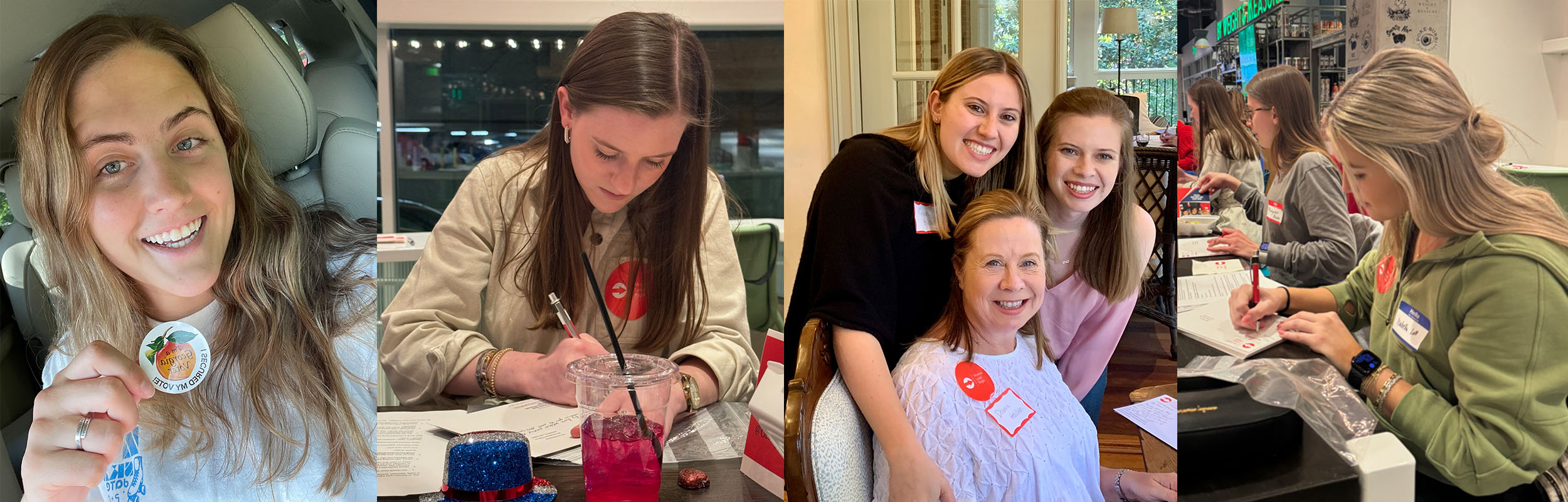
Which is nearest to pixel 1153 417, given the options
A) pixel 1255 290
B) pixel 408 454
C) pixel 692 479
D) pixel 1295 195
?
pixel 1255 290

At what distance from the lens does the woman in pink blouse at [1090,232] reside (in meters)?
1.96

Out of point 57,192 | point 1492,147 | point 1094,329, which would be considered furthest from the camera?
point 1094,329

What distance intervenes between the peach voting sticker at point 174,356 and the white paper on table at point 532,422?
501mm

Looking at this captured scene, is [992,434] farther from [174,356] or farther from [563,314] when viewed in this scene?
[174,356]

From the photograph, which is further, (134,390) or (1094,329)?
(1094,329)

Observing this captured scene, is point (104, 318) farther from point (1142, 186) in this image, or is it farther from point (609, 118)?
point (1142, 186)

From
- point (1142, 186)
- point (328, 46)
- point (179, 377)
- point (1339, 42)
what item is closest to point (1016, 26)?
point (1142, 186)

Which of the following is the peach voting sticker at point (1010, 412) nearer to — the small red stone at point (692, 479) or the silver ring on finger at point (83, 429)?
the small red stone at point (692, 479)

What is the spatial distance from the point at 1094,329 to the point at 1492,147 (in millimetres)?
824

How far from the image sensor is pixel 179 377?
1.86m

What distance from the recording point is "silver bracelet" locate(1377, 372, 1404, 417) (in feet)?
5.71

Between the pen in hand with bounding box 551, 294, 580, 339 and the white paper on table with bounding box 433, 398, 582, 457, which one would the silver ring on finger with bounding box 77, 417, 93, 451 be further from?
the pen in hand with bounding box 551, 294, 580, 339

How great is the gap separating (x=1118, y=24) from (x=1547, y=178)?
844 mm

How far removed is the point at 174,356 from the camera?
1855 mm
